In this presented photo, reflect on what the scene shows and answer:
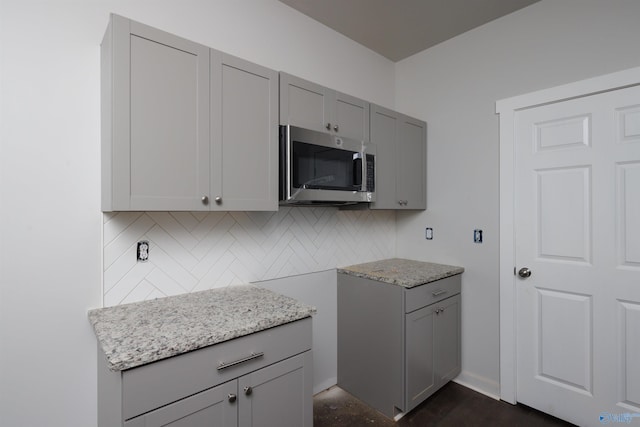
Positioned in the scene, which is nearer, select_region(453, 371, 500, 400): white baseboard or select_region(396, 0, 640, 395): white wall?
select_region(396, 0, 640, 395): white wall

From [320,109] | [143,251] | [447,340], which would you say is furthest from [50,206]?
[447,340]

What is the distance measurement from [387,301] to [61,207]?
1.87 meters

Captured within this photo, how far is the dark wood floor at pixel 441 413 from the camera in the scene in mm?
2098

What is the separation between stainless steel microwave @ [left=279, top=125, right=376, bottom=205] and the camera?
1.79m

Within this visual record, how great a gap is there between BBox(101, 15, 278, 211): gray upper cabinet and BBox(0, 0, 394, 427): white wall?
0.46 feet

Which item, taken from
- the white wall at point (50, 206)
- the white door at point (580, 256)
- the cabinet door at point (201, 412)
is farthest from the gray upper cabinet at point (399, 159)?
the white wall at point (50, 206)

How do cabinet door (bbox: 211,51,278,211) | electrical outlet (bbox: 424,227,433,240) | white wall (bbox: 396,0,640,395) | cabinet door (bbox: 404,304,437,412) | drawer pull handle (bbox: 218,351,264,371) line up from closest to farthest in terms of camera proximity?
1. drawer pull handle (bbox: 218,351,264,371)
2. cabinet door (bbox: 211,51,278,211)
3. white wall (bbox: 396,0,640,395)
4. cabinet door (bbox: 404,304,437,412)
5. electrical outlet (bbox: 424,227,433,240)

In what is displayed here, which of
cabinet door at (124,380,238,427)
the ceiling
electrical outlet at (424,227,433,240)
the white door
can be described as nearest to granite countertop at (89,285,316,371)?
cabinet door at (124,380,238,427)

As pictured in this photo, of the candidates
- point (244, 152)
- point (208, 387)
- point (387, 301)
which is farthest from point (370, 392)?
point (244, 152)

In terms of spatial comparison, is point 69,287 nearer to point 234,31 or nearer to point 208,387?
point 208,387

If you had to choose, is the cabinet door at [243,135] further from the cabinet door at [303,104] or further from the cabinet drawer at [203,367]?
the cabinet drawer at [203,367]

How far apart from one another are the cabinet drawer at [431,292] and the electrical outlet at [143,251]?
1540mm

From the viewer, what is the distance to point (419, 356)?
7.19ft

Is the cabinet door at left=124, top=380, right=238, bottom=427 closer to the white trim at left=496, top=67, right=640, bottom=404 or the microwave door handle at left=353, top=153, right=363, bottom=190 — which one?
the microwave door handle at left=353, top=153, right=363, bottom=190
